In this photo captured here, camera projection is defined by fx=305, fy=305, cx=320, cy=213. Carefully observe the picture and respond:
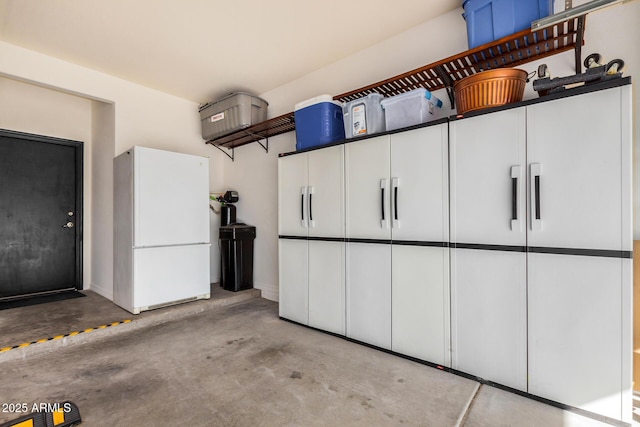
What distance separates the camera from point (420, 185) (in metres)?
2.35

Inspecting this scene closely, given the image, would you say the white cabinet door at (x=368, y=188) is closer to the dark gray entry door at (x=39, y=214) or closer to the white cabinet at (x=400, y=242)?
the white cabinet at (x=400, y=242)

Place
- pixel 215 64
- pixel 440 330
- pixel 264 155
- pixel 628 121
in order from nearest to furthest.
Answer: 1. pixel 628 121
2. pixel 440 330
3. pixel 215 64
4. pixel 264 155

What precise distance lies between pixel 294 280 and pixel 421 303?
4.67ft

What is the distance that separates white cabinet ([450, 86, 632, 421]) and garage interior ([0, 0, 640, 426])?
8.0 inches

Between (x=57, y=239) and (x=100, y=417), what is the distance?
12.1ft

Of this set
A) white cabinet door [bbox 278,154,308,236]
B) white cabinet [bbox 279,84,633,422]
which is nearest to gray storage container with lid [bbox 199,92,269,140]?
white cabinet door [bbox 278,154,308,236]

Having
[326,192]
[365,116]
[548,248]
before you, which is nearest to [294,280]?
[326,192]

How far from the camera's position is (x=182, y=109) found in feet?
14.9

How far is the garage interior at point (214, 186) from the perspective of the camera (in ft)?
6.26

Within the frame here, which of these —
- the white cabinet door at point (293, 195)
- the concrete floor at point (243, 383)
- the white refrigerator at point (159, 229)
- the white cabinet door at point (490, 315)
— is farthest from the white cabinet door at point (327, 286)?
the white refrigerator at point (159, 229)

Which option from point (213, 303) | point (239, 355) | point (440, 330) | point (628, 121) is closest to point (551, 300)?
point (440, 330)

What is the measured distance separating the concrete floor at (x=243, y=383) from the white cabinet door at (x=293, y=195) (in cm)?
106

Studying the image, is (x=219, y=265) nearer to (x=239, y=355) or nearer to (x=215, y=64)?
(x=239, y=355)

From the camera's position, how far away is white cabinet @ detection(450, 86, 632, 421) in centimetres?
165
